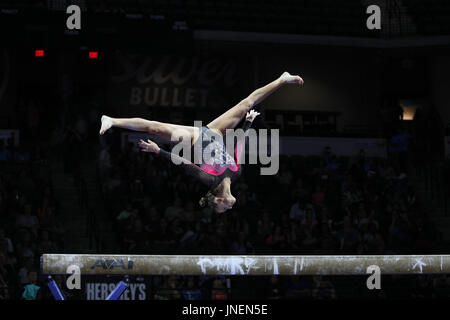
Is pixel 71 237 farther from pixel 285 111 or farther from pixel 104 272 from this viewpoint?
pixel 285 111

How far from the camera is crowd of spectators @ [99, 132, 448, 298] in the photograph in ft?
40.9

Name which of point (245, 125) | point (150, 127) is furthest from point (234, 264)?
point (150, 127)

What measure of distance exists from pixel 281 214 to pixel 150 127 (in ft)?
23.0

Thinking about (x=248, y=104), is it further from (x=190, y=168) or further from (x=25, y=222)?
(x=25, y=222)

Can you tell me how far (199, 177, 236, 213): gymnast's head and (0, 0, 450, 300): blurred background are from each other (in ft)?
9.21

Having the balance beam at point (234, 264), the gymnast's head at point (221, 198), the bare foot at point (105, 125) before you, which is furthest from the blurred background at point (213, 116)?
the bare foot at point (105, 125)

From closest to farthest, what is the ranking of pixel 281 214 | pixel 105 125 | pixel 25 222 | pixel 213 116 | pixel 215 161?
pixel 105 125
pixel 215 161
pixel 25 222
pixel 281 214
pixel 213 116

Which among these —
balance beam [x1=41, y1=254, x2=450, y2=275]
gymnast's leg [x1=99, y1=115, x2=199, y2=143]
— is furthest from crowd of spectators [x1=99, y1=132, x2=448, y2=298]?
gymnast's leg [x1=99, y1=115, x2=199, y2=143]

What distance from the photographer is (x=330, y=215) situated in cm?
1416

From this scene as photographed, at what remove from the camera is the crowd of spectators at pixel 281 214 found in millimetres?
12477

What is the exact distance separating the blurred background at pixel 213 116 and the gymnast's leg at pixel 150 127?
3072mm

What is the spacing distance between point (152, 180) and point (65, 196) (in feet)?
6.98

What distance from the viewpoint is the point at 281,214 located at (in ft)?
46.6

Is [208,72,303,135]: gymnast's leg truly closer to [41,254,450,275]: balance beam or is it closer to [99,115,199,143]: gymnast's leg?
[99,115,199,143]: gymnast's leg
